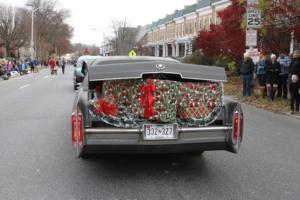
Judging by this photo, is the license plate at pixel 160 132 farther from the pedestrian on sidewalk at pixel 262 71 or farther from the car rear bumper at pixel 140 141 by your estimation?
the pedestrian on sidewalk at pixel 262 71

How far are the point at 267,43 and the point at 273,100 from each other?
15.2 ft

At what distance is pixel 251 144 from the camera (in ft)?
25.1

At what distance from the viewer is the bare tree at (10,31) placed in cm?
7231

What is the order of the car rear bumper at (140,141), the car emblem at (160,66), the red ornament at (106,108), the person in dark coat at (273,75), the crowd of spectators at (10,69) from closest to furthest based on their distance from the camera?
the car rear bumper at (140,141) → the red ornament at (106,108) → the car emblem at (160,66) → the person in dark coat at (273,75) → the crowd of spectators at (10,69)

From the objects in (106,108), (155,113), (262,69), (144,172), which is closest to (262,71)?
(262,69)

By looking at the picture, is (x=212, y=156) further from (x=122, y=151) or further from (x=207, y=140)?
(x=122, y=151)

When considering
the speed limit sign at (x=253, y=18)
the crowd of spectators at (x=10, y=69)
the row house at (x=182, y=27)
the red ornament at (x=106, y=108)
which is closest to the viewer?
the red ornament at (x=106, y=108)

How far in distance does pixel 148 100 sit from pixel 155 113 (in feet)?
0.60

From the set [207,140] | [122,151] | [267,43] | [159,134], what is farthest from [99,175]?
[267,43]

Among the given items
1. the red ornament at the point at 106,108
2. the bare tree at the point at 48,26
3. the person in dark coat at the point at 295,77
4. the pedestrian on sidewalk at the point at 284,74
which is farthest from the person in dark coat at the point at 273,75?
the bare tree at the point at 48,26

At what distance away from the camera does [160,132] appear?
514 centimetres

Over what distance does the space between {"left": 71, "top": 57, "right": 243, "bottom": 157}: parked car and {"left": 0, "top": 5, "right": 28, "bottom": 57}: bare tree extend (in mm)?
70639

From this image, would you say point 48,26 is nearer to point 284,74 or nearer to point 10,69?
point 10,69

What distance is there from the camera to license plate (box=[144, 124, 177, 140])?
5.11m
